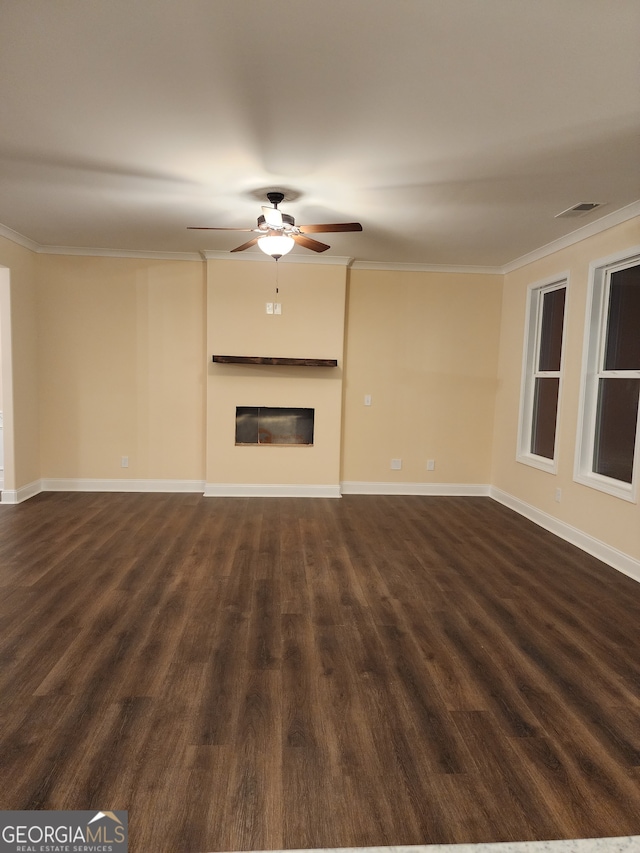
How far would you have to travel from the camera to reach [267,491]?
564 centimetres

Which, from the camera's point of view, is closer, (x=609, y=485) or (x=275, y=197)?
(x=275, y=197)

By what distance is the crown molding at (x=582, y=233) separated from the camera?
12.0 ft

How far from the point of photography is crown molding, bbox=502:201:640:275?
3646 mm

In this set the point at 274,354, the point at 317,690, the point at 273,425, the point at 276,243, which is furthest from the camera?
the point at 273,425

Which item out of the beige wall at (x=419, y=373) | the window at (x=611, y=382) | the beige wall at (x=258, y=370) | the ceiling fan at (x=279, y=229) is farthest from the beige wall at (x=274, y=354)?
the window at (x=611, y=382)

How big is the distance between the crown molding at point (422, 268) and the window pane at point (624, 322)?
73.0 inches

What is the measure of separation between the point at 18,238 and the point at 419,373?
4.50m

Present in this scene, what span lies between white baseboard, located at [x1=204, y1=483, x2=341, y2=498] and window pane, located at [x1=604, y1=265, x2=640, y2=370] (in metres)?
3.06

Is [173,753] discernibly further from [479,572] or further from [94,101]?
[94,101]

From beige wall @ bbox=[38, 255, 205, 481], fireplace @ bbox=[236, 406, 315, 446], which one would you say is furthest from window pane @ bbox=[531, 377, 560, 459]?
beige wall @ bbox=[38, 255, 205, 481]

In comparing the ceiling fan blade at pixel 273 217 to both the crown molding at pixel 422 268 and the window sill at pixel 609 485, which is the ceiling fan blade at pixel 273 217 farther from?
the window sill at pixel 609 485

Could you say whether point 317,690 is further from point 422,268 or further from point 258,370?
point 422,268

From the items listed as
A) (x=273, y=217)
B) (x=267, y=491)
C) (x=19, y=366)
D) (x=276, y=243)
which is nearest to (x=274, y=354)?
(x=267, y=491)

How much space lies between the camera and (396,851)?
4.84 ft
